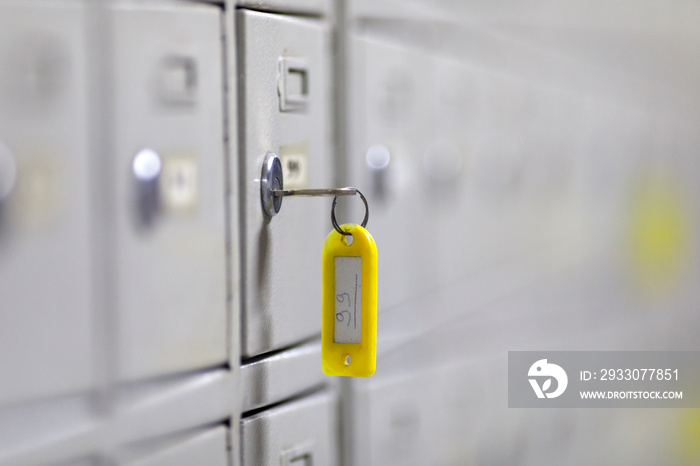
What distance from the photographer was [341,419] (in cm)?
99

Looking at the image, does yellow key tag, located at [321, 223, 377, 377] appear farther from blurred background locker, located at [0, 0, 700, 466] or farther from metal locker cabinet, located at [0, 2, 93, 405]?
metal locker cabinet, located at [0, 2, 93, 405]

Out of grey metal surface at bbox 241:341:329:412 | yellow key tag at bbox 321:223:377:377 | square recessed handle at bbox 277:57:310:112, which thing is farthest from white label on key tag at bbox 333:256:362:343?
square recessed handle at bbox 277:57:310:112

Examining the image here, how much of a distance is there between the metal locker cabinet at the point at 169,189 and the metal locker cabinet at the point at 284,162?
3cm

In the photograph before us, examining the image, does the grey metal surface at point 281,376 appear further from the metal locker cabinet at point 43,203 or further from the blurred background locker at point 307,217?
the metal locker cabinet at point 43,203

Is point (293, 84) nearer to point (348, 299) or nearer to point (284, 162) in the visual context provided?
point (284, 162)

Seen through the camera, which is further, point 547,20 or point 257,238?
point 547,20

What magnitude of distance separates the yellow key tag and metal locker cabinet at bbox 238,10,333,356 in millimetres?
84

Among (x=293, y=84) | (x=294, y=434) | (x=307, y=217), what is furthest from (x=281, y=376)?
(x=293, y=84)

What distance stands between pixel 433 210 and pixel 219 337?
51 cm

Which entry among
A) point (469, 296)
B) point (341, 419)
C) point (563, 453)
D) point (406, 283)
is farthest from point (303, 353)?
point (563, 453)

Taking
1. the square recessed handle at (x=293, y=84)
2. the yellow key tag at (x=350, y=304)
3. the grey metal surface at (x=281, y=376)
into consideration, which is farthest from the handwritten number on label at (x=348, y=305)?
the square recessed handle at (x=293, y=84)

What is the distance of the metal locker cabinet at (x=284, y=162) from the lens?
30.5 inches

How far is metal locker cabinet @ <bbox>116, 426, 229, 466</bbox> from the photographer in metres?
0.66

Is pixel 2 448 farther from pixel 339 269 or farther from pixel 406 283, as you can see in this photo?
pixel 406 283
